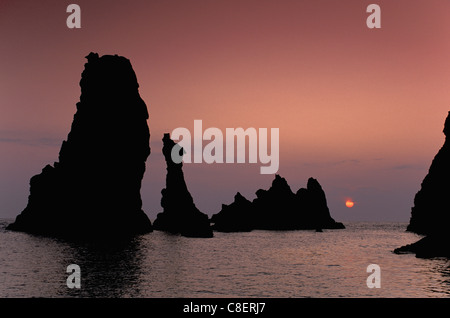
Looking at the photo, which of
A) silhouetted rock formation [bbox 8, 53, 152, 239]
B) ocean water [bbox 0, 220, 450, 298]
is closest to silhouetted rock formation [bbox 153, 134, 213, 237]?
silhouetted rock formation [bbox 8, 53, 152, 239]

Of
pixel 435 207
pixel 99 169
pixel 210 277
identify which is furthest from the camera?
pixel 435 207

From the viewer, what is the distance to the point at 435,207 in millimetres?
118312

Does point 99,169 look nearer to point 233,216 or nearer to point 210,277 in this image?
point 233,216

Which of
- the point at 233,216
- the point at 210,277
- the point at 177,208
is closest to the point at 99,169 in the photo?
the point at 177,208

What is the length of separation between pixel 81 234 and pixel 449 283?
3570 inches

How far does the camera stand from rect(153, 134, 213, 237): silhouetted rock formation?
115 metres

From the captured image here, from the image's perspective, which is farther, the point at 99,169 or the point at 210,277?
the point at 99,169

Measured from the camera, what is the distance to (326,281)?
42.8 meters

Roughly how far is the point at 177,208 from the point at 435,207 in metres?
69.9

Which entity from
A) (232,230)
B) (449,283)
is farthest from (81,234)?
(449,283)

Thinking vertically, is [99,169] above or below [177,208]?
above

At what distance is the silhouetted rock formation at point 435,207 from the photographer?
59.8 metres

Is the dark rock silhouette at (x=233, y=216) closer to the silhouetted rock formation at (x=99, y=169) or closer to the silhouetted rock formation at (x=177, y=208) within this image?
the silhouetted rock formation at (x=177, y=208)
